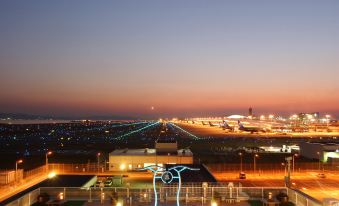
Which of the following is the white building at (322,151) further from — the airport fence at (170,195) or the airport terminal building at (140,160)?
the airport fence at (170,195)

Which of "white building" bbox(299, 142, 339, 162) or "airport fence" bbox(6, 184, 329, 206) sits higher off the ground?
"airport fence" bbox(6, 184, 329, 206)

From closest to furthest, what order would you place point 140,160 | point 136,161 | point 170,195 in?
point 170,195, point 136,161, point 140,160

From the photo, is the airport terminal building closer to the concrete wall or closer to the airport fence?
the concrete wall

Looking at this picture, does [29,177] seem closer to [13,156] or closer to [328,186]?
[13,156]

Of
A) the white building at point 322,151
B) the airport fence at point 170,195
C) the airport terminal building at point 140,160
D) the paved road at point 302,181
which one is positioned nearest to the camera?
the airport fence at point 170,195

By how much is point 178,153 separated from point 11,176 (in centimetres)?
2682

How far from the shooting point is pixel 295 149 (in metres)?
82.8

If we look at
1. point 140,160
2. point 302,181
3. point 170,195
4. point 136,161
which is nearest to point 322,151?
point 302,181

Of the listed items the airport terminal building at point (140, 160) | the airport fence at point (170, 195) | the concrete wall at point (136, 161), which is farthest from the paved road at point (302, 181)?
the airport fence at point (170, 195)

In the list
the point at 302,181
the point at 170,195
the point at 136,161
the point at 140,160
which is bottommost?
the point at 302,181

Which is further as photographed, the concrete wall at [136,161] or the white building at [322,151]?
the white building at [322,151]

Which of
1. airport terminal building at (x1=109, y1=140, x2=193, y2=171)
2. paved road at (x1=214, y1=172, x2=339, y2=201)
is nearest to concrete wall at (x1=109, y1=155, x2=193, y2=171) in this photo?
airport terminal building at (x1=109, y1=140, x2=193, y2=171)

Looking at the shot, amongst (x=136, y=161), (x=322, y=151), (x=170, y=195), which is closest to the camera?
(x=170, y=195)

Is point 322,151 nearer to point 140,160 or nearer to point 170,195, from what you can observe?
point 140,160
